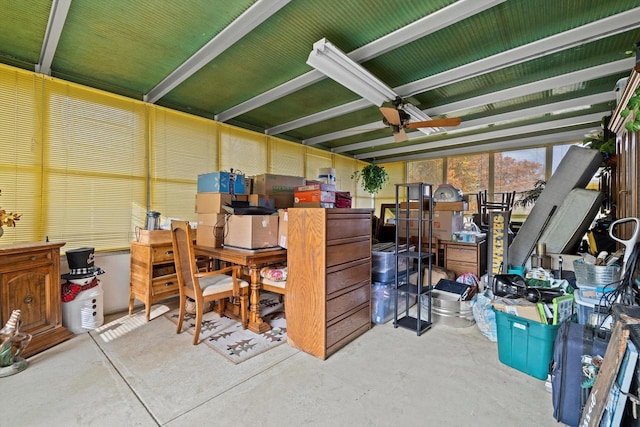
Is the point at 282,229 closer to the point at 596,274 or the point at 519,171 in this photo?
the point at 596,274

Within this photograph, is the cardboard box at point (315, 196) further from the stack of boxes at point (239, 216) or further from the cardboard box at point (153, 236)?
the cardboard box at point (153, 236)

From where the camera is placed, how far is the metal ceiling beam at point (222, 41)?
201 centimetres

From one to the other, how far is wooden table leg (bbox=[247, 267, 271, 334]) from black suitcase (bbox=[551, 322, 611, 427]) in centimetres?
230

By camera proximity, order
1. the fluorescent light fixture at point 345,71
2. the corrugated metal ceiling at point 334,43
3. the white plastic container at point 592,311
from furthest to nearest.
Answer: the fluorescent light fixture at point 345,71
the corrugated metal ceiling at point 334,43
the white plastic container at point 592,311

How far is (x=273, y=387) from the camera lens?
1.91 metres

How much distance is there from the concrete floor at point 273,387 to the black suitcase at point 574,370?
0.12m

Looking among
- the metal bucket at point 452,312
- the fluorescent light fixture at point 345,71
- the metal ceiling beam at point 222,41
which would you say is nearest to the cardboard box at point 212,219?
the metal ceiling beam at point 222,41

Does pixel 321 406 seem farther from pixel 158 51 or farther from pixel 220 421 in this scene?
pixel 158 51

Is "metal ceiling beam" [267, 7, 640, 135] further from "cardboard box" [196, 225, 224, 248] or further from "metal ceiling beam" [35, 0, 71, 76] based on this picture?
"metal ceiling beam" [35, 0, 71, 76]

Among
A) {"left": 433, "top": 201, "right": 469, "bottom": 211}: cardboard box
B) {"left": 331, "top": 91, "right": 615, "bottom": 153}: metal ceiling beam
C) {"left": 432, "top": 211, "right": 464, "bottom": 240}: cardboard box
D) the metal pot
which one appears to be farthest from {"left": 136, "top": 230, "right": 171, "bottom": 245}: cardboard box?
{"left": 331, "top": 91, "right": 615, "bottom": 153}: metal ceiling beam

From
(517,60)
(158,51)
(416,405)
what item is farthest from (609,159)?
(158,51)

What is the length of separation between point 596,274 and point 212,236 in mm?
3447

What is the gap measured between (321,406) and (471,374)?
1.20m

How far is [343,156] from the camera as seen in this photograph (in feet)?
22.4
